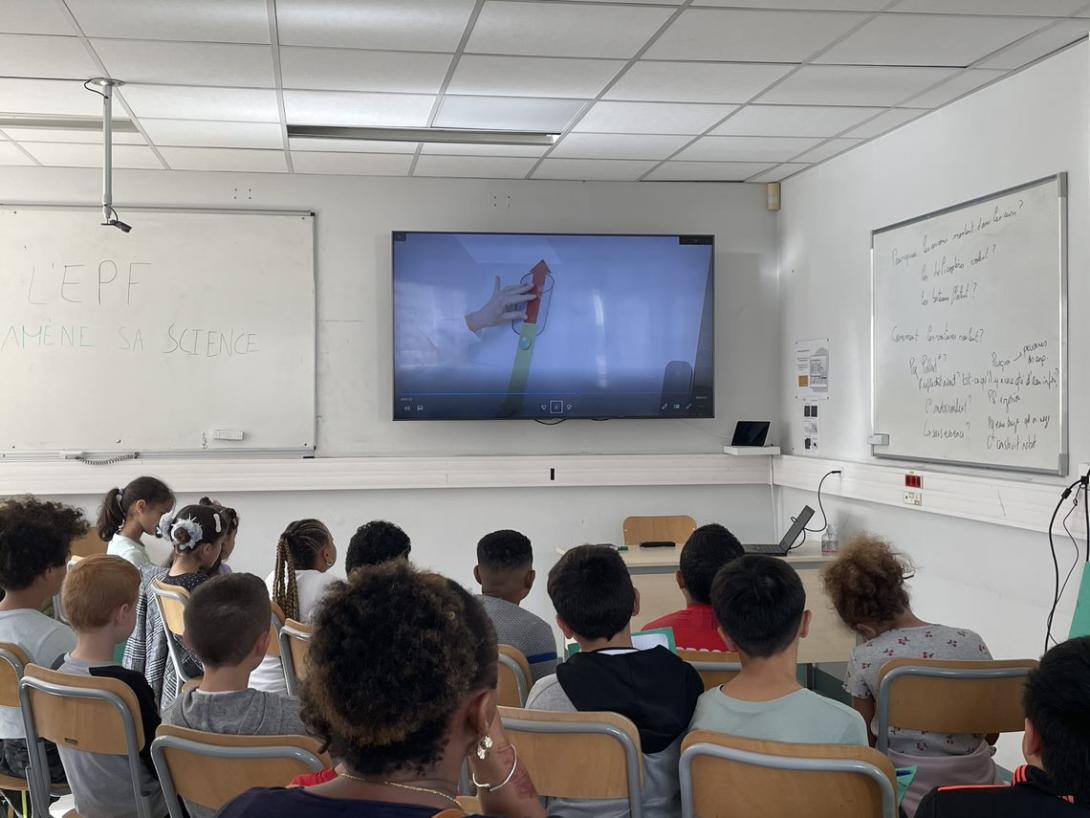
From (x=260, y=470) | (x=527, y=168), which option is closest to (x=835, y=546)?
(x=527, y=168)

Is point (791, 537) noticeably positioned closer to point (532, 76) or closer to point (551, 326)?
point (551, 326)

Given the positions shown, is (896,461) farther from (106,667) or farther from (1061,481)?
(106,667)

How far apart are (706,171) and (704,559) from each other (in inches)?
138

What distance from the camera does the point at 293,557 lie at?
12.8 feet

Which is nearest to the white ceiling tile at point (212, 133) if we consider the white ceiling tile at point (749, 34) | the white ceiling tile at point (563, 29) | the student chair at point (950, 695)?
the white ceiling tile at point (563, 29)

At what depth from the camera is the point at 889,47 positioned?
3.90 m

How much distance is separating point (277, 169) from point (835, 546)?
12.1ft

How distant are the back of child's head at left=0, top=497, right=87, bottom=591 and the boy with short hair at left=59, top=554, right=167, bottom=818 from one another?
419mm

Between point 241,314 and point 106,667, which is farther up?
point 241,314

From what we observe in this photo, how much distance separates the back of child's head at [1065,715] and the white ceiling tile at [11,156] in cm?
532

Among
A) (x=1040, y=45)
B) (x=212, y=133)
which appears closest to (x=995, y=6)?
(x=1040, y=45)

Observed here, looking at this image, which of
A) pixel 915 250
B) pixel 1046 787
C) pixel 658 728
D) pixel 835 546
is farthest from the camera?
pixel 835 546

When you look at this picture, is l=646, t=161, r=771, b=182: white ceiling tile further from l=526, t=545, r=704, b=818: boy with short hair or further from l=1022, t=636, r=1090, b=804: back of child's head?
l=1022, t=636, r=1090, b=804: back of child's head

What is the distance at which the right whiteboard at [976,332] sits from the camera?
398cm
